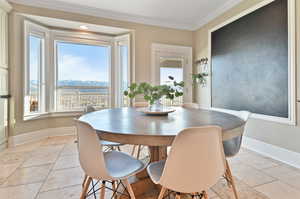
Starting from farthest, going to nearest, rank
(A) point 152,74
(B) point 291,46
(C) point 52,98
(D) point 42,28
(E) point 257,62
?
(A) point 152,74 → (C) point 52,98 → (D) point 42,28 → (E) point 257,62 → (B) point 291,46

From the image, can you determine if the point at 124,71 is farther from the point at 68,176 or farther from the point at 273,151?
the point at 273,151

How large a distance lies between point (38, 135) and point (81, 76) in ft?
5.34

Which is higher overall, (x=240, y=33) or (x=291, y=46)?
(x=240, y=33)

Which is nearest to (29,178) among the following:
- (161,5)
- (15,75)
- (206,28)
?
Result: (15,75)

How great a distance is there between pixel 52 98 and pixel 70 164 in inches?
80.6

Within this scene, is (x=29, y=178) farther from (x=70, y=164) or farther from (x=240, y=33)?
(x=240, y=33)

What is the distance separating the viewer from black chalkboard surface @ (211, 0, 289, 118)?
2.29 m

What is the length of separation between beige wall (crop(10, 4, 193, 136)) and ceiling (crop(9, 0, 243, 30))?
115 mm

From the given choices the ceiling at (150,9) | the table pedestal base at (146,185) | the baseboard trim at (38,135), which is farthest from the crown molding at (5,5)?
the table pedestal base at (146,185)

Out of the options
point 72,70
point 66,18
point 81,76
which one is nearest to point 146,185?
point 81,76

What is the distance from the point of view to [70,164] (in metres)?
2.23

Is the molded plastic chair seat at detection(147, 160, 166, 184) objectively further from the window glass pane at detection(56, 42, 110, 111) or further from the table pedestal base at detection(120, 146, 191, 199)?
the window glass pane at detection(56, 42, 110, 111)

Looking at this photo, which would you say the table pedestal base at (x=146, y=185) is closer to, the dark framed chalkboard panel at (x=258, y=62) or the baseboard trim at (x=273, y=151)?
the baseboard trim at (x=273, y=151)

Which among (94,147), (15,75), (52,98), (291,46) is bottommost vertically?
(94,147)
